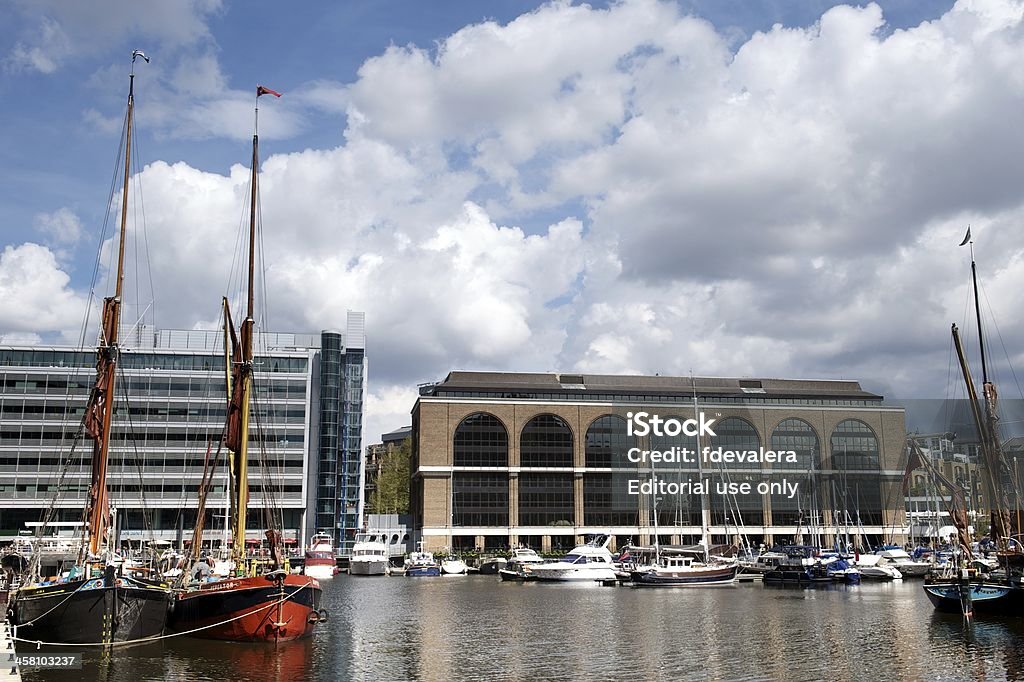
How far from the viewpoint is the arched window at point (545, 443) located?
140875mm

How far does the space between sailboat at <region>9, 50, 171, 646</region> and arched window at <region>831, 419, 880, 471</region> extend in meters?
112

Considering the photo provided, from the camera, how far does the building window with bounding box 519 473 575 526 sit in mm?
140250

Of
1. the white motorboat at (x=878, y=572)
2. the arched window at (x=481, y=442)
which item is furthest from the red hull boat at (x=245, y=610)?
the arched window at (x=481, y=442)

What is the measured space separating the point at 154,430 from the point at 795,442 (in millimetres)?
94448

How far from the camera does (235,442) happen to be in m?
48.6

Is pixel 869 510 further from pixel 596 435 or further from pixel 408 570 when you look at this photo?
pixel 408 570

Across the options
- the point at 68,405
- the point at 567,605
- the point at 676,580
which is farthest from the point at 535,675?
the point at 68,405

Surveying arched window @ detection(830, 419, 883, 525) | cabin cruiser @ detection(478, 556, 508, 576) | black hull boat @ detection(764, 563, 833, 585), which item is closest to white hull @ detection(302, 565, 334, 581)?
cabin cruiser @ detection(478, 556, 508, 576)

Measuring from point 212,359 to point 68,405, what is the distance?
20.7 metres

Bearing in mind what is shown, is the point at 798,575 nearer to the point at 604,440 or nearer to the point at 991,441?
the point at 991,441

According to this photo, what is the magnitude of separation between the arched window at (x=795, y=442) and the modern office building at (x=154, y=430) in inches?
2804

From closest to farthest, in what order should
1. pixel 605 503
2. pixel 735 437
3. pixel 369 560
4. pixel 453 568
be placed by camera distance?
pixel 453 568 → pixel 369 560 → pixel 735 437 → pixel 605 503

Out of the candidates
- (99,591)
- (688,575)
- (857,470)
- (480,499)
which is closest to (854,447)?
(857,470)

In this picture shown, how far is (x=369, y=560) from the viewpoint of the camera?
117 metres
